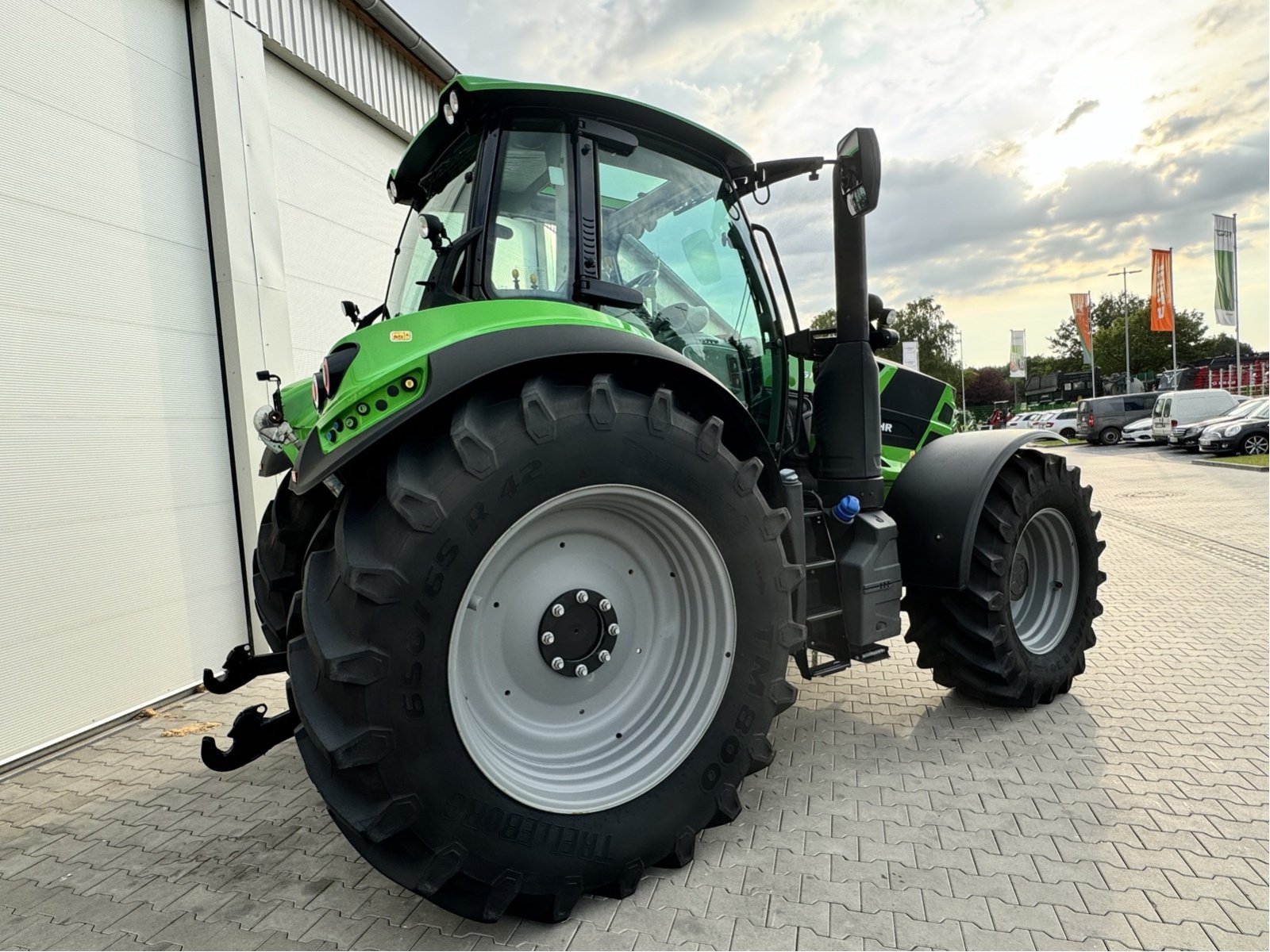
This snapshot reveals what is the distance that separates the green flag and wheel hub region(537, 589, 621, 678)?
3113 centimetres

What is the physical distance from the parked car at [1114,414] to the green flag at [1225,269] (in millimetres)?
3414

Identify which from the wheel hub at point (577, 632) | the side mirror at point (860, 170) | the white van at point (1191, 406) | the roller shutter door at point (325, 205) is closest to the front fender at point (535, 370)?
the wheel hub at point (577, 632)

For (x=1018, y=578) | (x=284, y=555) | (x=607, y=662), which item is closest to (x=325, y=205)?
(x=284, y=555)

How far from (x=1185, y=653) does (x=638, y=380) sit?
148 inches

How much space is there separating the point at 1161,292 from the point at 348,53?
36.7m

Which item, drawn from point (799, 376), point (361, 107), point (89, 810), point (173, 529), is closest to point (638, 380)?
point (799, 376)

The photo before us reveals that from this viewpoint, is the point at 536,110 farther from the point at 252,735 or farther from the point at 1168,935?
the point at 1168,935

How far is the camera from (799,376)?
3.37 m

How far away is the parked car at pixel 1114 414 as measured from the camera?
90.9ft

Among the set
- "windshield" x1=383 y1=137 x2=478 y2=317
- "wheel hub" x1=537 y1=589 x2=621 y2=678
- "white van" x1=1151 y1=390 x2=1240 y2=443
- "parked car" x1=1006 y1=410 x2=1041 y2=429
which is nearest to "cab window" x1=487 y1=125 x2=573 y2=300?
"windshield" x1=383 y1=137 x2=478 y2=317

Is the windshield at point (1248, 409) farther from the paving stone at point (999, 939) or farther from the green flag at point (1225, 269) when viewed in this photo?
the paving stone at point (999, 939)

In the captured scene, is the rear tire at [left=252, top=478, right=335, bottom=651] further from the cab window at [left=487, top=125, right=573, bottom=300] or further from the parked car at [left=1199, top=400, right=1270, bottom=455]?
the parked car at [left=1199, top=400, right=1270, bottom=455]

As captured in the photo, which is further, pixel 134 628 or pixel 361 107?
pixel 361 107

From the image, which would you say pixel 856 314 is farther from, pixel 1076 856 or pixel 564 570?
pixel 1076 856
